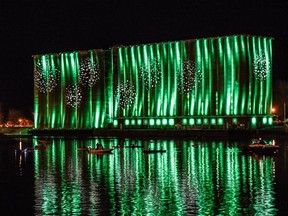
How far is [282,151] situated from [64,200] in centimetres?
Answer: 3193

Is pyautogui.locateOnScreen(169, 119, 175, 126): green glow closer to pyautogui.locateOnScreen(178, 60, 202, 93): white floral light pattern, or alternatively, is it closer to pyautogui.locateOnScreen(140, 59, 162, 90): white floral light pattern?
pyautogui.locateOnScreen(178, 60, 202, 93): white floral light pattern

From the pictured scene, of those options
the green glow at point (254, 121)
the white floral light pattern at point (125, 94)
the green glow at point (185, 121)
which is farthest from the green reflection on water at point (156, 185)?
the white floral light pattern at point (125, 94)

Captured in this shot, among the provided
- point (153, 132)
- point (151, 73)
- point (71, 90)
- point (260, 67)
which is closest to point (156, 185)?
point (260, 67)

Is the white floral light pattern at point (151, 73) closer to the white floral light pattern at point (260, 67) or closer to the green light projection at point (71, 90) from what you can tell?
the green light projection at point (71, 90)

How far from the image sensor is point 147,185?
34.8 metres

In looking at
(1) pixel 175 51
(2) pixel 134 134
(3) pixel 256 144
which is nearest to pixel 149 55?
(1) pixel 175 51

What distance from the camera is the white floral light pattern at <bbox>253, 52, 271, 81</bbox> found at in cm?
9262

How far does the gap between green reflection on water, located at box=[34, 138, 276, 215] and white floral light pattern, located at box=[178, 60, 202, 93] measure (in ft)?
139

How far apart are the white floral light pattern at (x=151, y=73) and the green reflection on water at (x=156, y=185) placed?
47.1 meters

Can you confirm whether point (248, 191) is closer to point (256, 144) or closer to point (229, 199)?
point (229, 199)

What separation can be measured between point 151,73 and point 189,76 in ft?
23.3

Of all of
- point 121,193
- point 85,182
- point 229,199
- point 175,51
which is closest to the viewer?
point 229,199

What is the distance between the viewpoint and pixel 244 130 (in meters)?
89.2

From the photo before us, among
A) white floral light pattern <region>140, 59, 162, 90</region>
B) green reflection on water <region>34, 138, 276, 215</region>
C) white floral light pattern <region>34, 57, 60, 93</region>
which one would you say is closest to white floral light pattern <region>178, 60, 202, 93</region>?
white floral light pattern <region>140, 59, 162, 90</region>
